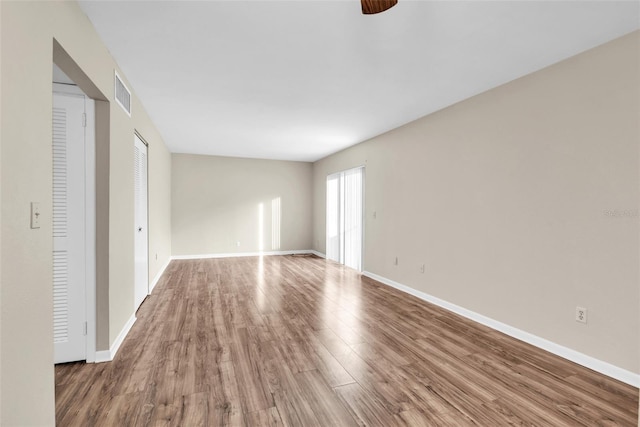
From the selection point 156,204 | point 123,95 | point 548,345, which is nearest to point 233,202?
point 156,204

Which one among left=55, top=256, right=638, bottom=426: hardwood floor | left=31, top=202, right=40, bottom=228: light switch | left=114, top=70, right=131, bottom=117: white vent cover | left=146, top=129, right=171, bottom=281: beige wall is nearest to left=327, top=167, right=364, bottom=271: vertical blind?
left=55, top=256, right=638, bottom=426: hardwood floor

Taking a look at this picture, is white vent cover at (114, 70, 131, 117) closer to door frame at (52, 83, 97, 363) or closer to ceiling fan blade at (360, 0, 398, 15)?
door frame at (52, 83, 97, 363)

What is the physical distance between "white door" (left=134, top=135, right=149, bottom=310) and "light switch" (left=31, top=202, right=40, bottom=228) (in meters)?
2.26

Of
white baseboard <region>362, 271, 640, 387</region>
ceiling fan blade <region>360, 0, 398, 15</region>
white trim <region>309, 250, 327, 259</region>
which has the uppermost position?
ceiling fan blade <region>360, 0, 398, 15</region>

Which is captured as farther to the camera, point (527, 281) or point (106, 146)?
point (527, 281)

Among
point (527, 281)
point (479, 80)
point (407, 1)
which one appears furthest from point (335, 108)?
point (527, 281)

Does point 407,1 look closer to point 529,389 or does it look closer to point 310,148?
point 529,389

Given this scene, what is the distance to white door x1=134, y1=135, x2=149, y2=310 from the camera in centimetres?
366

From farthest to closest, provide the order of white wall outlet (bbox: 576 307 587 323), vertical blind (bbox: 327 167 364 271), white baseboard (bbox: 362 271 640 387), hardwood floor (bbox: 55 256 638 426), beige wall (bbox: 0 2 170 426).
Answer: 1. vertical blind (bbox: 327 167 364 271)
2. white wall outlet (bbox: 576 307 587 323)
3. white baseboard (bbox: 362 271 640 387)
4. hardwood floor (bbox: 55 256 638 426)
5. beige wall (bbox: 0 2 170 426)

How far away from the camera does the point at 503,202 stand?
124 inches

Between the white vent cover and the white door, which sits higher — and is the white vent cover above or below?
above

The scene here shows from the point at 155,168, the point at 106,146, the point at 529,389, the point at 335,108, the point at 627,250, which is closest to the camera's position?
the point at 529,389

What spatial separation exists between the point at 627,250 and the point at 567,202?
20.8 inches

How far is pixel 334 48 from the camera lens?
2.47 m
